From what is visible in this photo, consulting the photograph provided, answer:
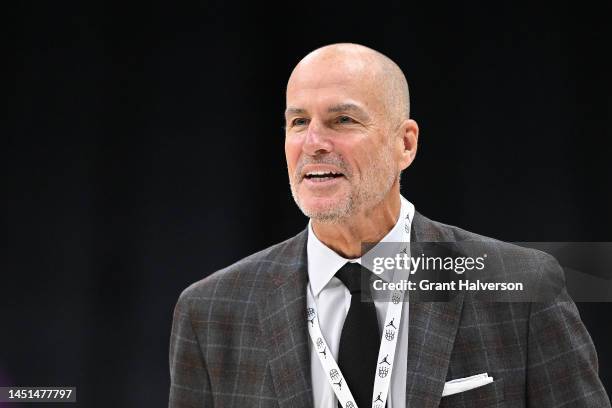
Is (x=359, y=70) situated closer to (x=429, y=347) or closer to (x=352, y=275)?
(x=352, y=275)

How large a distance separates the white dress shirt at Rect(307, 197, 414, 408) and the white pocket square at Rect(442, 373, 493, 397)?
3.3 inches

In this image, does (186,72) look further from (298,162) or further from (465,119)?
(298,162)

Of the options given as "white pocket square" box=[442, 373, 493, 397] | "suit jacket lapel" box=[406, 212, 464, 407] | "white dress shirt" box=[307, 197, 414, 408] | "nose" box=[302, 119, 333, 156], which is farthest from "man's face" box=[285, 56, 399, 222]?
"white pocket square" box=[442, 373, 493, 397]

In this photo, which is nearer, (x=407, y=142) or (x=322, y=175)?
(x=322, y=175)

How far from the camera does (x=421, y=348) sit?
168 centimetres

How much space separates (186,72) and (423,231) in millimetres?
1181

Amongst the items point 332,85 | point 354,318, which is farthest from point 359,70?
point 354,318

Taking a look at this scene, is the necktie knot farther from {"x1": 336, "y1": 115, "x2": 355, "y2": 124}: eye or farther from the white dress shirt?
{"x1": 336, "y1": 115, "x2": 355, "y2": 124}: eye

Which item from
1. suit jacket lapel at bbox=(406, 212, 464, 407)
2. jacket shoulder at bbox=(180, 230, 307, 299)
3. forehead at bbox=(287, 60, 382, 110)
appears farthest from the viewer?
jacket shoulder at bbox=(180, 230, 307, 299)

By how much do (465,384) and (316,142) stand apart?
0.54 meters

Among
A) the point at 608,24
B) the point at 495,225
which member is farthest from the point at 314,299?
the point at 608,24

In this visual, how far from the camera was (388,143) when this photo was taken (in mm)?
1831

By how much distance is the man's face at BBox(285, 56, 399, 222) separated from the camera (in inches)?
68.2

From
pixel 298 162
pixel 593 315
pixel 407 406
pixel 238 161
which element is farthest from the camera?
pixel 238 161
